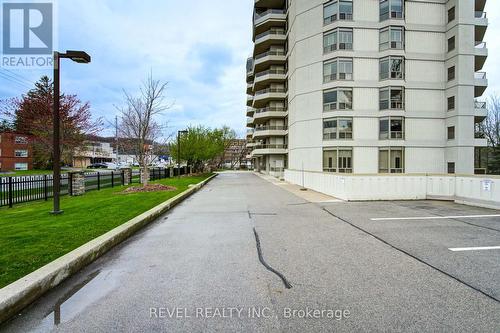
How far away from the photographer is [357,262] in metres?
4.66

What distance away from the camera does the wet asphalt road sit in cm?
287

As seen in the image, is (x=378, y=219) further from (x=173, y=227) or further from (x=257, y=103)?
(x=257, y=103)

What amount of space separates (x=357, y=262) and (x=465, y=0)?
103 ft

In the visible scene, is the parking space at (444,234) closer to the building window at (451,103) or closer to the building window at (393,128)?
the building window at (393,128)

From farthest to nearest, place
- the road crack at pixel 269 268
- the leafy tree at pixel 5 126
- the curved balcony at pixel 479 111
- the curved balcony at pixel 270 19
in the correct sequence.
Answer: the leafy tree at pixel 5 126
the curved balcony at pixel 270 19
the curved balcony at pixel 479 111
the road crack at pixel 269 268

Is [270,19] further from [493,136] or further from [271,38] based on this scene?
[493,136]

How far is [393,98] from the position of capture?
2512 centimetres

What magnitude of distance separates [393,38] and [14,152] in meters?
57.6

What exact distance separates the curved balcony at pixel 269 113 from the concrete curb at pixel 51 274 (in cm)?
3646

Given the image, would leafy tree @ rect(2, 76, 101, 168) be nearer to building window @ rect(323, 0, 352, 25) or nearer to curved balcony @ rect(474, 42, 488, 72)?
building window @ rect(323, 0, 352, 25)

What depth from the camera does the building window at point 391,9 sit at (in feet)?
81.7

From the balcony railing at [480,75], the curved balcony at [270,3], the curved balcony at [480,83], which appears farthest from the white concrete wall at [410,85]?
the curved balcony at [270,3]

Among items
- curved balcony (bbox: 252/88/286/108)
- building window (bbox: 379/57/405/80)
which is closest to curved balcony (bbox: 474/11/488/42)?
building window (bbox: 379/57/405/80)

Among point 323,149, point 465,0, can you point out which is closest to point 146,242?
point 323,149
